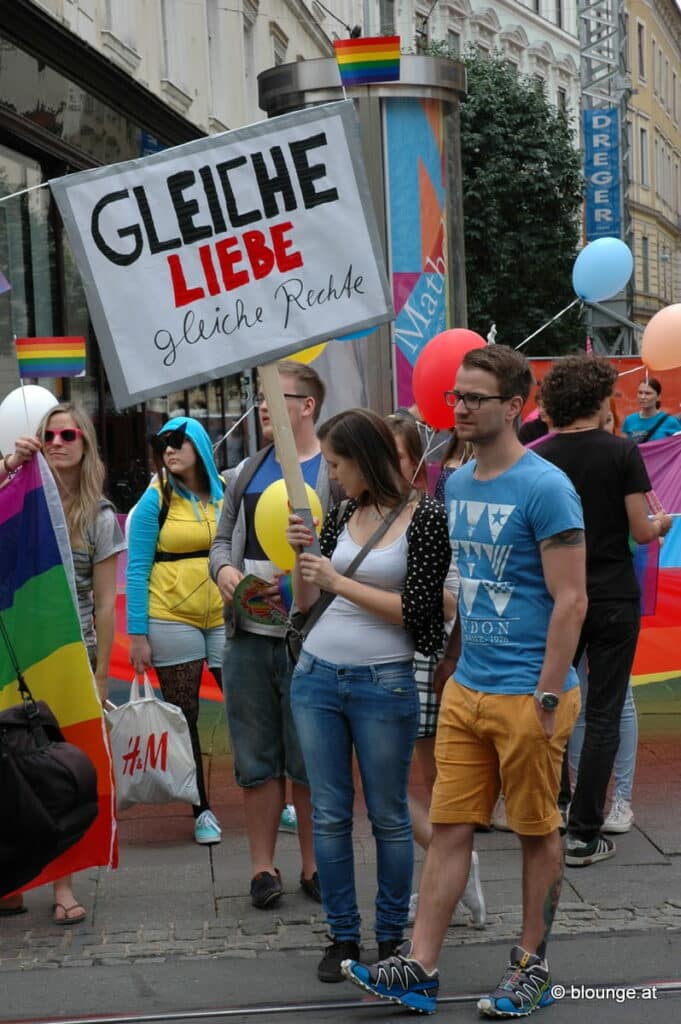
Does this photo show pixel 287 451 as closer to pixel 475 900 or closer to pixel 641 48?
pixel 475 900

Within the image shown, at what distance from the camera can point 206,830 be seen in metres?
6.25

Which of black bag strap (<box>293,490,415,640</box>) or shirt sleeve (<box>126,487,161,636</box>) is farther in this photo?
shirt sleeve (<box>126,487,161,636</box>)

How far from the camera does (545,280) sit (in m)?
29.9

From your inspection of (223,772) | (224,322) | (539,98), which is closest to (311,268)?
(224,322)

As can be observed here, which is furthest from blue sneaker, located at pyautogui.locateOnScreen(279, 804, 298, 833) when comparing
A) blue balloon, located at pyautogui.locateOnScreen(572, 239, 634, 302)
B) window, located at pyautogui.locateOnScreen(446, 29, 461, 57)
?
window, located at pyautogui.locateOnScreen(446, 29, 461, 57)

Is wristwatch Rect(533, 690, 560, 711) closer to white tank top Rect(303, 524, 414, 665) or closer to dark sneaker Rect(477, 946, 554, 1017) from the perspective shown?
white tank top Rect(303, 524, 414, 665)

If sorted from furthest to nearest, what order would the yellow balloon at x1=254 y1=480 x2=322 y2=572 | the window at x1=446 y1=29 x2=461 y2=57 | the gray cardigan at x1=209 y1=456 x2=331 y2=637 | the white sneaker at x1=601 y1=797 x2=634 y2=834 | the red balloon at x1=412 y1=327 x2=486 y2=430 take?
1. the window at x1=446 y1=29 x2=461 y2=57
2. the red balloon at x1=412 y1=327 x2=486 y2=430
3. the white sneaker at x1=601 y1=797 x2=634 y2=834
4. the gray cardigan at x1=209 y1=456 x2=331 y2=637
5. the yellow balloon at x1=254 y1=480 x2=322 y2=572

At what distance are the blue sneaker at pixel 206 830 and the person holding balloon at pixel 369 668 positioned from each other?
1.67m

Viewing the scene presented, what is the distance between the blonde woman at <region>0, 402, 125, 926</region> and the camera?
5.71m

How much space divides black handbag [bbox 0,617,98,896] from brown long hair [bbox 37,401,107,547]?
43.4 inches

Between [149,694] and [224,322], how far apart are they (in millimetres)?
2077

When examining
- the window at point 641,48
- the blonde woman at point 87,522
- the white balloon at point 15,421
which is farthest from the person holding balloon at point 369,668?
the window at point 641,48

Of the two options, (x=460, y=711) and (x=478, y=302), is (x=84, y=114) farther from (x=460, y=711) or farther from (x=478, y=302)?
(x=478, y=302)

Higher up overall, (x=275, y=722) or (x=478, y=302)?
(x=478, y=302)
